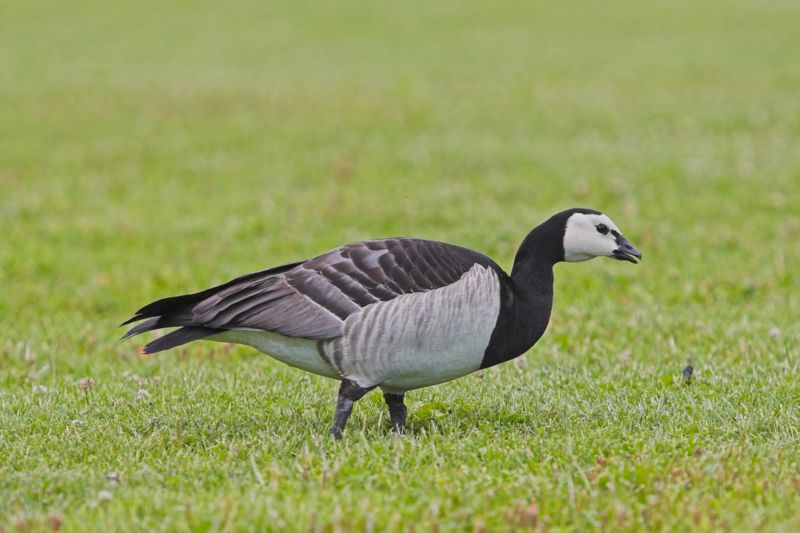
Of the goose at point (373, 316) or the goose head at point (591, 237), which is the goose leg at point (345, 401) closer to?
the goose at point (373, 316)

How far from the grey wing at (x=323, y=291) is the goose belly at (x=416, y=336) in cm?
7

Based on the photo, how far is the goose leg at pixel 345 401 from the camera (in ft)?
18.4

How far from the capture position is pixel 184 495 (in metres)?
4.66

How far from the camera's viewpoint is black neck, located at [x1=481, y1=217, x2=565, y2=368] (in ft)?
18.9

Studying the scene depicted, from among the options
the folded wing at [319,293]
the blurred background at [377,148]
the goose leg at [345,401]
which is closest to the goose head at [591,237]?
the folded wing at [319,293]

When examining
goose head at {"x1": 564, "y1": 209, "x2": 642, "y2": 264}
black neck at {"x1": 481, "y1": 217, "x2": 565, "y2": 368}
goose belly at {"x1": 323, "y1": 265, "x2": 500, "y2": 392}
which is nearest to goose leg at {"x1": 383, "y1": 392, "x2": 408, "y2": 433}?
goose belly at {"x1": 323, "y1": 265, "x2": 500, "y2": 392}

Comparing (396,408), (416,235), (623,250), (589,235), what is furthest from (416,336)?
(416,235)

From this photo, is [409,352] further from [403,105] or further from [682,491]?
[403,105]

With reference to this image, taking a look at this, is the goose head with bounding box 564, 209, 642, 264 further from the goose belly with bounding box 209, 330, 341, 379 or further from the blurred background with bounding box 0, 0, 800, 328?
the blurred background with bounding box 0, 0, 800, 328

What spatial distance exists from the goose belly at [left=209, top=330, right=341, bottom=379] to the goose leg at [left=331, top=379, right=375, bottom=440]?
129 millimetres

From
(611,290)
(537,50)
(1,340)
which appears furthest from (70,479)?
(537,50)

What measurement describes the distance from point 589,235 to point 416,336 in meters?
1.31

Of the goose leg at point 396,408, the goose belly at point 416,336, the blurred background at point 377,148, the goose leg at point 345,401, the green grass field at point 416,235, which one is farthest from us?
the blurred background at point 377,148

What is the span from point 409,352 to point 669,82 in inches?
725
